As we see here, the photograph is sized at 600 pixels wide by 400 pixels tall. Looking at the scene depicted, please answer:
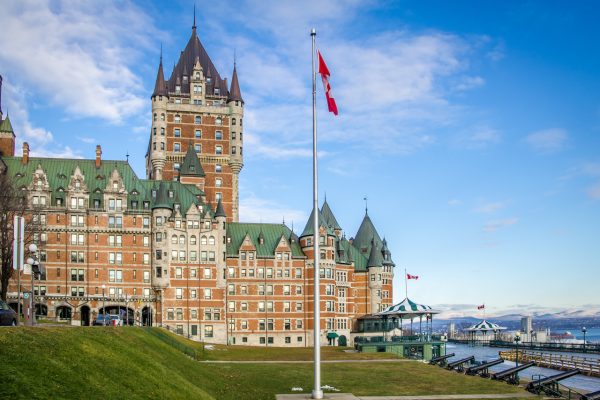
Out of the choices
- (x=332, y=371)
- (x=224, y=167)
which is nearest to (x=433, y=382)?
(x=332, y=371)

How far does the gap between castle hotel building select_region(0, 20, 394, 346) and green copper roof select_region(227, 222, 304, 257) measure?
20 centimetres

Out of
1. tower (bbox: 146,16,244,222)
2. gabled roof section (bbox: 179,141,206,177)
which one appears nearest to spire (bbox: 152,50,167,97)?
tower (bbox: 146,16,244,222)

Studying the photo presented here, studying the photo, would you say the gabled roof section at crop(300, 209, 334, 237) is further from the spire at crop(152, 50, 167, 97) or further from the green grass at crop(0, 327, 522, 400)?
the green grass at crop(0, 327, 522, 400)

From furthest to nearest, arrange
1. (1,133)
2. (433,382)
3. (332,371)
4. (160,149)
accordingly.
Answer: (160,149), (1,133), (332,371), (433,382)

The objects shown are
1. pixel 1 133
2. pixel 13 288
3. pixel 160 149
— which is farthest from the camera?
pixel 160 149

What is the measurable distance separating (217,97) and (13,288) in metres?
50.2

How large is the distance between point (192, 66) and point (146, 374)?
333ft

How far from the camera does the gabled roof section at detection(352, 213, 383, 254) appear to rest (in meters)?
134

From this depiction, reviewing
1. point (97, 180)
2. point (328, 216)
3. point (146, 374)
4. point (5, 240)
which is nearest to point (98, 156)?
point (97, 180)

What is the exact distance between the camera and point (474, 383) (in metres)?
59.6

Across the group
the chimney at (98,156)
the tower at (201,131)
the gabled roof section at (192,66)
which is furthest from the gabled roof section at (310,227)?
the chimney at (98,156)

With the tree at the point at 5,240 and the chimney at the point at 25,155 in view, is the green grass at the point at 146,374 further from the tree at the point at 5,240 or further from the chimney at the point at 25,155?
the chimney at the point at 25,155

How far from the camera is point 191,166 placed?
120938 mm

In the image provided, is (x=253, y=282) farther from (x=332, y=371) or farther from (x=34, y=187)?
(x=332, y=371)
